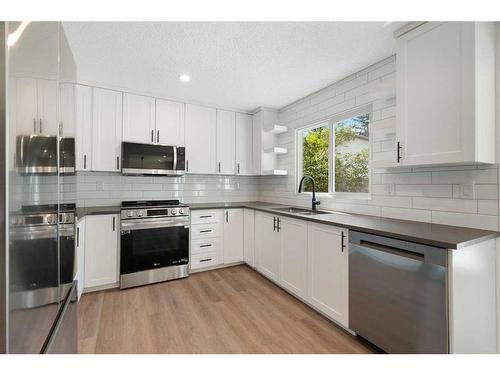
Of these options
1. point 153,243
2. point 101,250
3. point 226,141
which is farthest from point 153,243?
point 226,141

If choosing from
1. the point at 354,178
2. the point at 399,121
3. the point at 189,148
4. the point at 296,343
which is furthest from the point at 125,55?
the point at 296,343

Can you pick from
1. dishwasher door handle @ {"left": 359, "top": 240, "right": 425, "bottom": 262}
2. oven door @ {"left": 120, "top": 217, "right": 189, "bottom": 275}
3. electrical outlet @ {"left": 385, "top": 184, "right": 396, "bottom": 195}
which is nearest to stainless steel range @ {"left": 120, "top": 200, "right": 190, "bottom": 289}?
oven door @ {"left": 120, "top": 217, "right": 189, "bottom": 275}

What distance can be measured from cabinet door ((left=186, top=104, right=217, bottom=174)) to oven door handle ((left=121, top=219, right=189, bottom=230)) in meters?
0.80

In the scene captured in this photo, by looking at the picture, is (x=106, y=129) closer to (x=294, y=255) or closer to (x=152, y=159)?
(x=152, y=159)

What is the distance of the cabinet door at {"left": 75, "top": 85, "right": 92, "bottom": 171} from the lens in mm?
2773

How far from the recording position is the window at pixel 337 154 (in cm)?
257

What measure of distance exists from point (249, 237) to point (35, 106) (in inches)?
115

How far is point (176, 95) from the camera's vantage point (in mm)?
3213

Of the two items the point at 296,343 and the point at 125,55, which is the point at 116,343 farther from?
the point at 125,55

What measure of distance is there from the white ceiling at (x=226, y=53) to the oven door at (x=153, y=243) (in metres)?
1.69

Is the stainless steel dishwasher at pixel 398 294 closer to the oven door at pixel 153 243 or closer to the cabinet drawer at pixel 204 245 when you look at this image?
the cabinet drawer at pixel 204 245

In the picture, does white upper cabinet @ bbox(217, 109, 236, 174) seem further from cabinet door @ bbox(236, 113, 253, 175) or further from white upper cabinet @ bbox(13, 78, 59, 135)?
white upper cabinet @ bbox(13, 78, 59, 135)

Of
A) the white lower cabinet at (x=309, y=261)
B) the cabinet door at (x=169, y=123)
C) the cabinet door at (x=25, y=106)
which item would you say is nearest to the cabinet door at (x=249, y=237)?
the white lower cabinet at (x=309, y=261)

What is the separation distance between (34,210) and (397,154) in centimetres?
214
